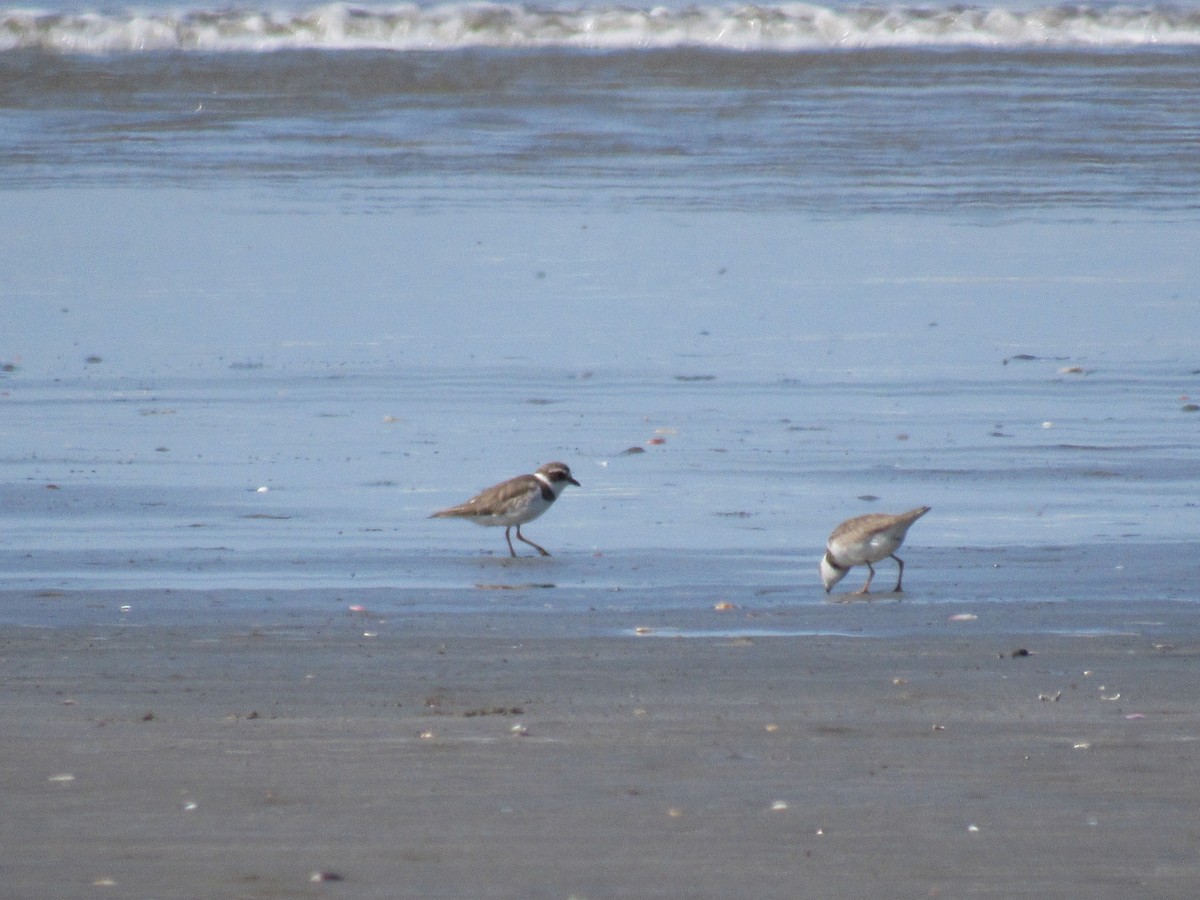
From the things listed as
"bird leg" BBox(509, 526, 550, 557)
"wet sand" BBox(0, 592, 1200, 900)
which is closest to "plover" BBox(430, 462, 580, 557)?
"bird leg" BBox(509, 526, 550, 557)

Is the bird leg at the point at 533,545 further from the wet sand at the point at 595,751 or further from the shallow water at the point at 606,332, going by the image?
the wet sand at the point at 595,751

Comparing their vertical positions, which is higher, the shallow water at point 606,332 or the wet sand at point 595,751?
the wet sand at point 595,751

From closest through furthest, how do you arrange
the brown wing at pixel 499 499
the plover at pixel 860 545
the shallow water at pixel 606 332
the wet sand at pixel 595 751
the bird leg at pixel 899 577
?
the wet sand at pixel 595 751 < the plover at pixel 860 545 < the bird leg at pixel 899 577 < the shallow water at pixel 606 332 < the brown wing at pixel 499 499

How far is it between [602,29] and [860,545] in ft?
99.3

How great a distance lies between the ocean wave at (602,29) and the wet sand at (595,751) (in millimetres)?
28869

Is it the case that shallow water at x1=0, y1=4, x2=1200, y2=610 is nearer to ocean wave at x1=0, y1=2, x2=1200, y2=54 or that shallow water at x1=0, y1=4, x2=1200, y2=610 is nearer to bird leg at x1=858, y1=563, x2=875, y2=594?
bird leg at x1=858, y1=563, x2=875, y2=594

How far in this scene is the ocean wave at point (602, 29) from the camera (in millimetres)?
35875

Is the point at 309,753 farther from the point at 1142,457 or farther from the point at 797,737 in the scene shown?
the point at 1142,457

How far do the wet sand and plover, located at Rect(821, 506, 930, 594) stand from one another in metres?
0.35

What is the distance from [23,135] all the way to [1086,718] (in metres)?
21.7

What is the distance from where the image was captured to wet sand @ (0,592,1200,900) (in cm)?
468

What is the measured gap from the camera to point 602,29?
1465 inches

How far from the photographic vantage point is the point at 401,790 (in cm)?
525

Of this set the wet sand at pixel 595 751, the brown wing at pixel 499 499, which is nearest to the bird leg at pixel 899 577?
the wet sand at pixel 595 751
